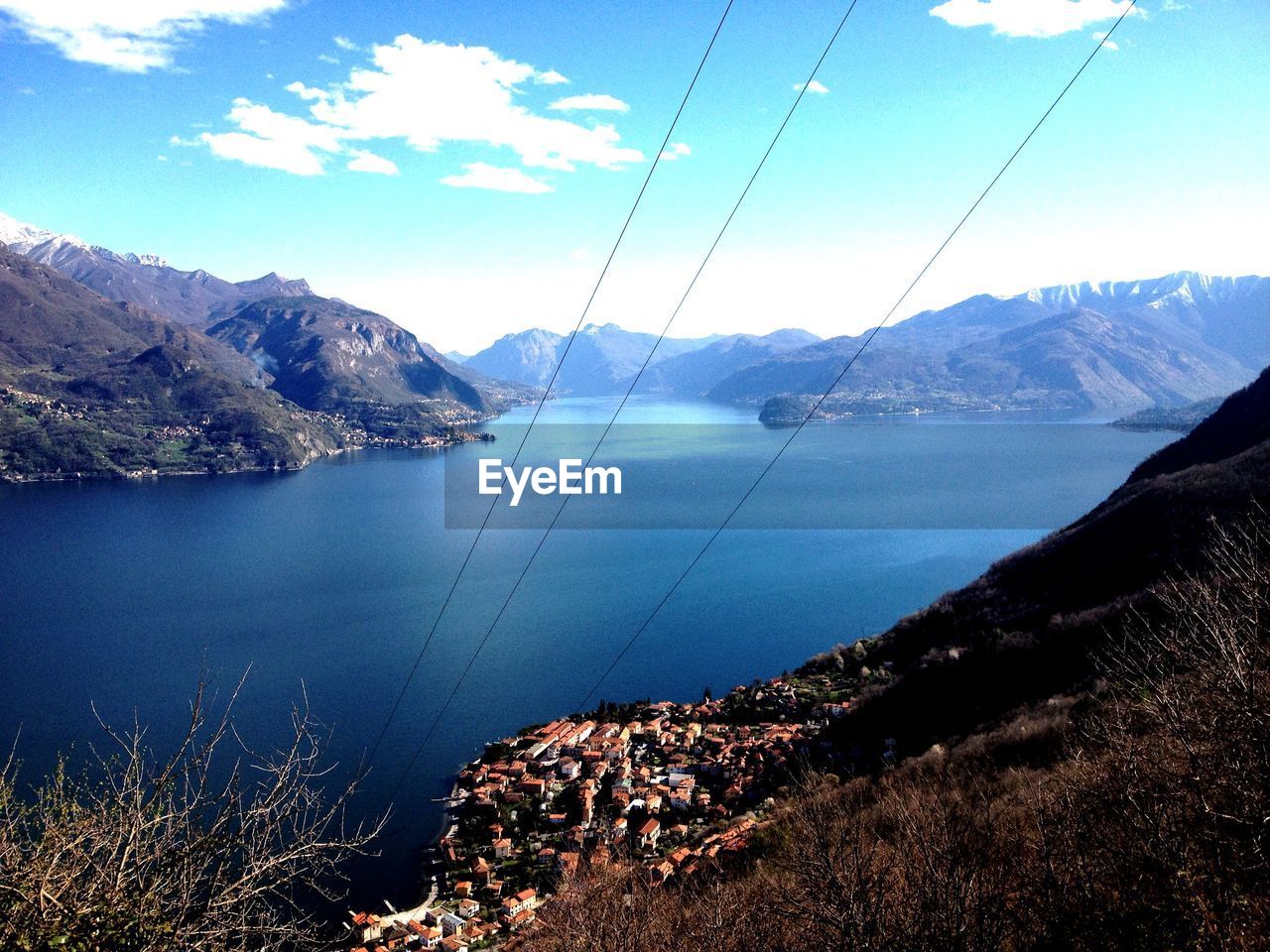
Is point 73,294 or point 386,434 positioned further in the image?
point 73,294

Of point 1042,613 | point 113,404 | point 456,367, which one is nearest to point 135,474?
point 113,404

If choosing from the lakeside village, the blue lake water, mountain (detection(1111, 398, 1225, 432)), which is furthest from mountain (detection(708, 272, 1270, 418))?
the lakeside village

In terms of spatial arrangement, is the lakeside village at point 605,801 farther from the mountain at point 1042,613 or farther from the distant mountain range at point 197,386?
the distant mountain range at point 197,386

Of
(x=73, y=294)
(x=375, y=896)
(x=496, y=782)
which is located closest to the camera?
(x=375, y=896)

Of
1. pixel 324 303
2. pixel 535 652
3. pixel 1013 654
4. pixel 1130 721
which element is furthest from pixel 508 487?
pixel 324 303

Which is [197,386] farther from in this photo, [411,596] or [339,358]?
[411,596]

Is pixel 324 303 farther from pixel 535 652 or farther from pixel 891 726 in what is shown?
pixel 891 726

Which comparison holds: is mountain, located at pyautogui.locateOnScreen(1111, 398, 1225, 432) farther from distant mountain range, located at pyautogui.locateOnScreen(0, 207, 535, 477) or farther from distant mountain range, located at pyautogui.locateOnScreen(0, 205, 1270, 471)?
distant mountain range, located at pyautogui.locateOnScreen(0, 207, 535, 477)

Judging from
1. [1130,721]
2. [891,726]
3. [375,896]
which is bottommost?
[375,896]
